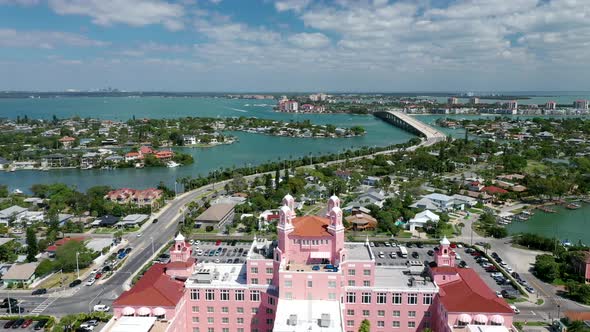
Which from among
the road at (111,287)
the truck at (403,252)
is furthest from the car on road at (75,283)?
the truck at (403,252)

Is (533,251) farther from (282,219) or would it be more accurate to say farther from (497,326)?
(282,219)

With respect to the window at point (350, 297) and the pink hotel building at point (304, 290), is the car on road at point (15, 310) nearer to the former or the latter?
the pink hotel building at point (304, 290)

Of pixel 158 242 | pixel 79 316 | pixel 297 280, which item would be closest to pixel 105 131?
pixel 158 242

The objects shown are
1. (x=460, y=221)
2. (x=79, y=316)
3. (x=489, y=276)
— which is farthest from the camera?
(x=460, y=221)

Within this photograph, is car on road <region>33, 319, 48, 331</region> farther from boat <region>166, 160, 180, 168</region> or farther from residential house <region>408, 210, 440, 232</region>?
boat <region>166, 160, 180, 168</region>

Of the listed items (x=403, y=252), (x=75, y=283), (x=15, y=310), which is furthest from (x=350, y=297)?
(x=15, y=310)

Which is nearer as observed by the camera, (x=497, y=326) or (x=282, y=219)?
(x=497, y=326)
